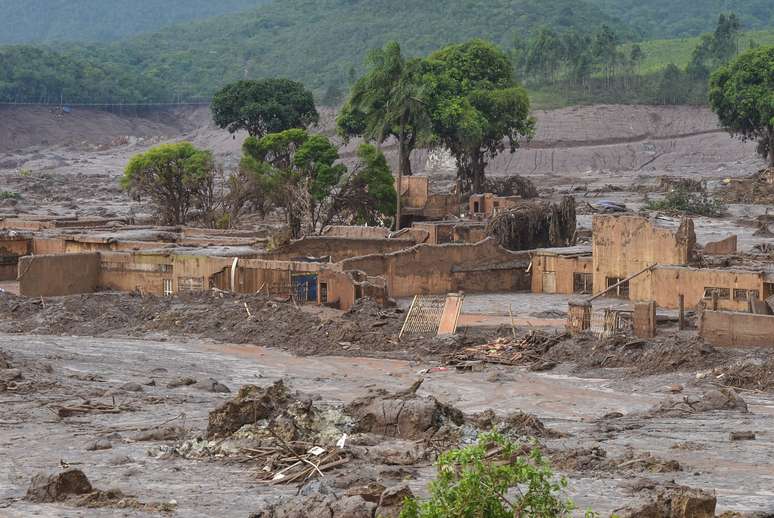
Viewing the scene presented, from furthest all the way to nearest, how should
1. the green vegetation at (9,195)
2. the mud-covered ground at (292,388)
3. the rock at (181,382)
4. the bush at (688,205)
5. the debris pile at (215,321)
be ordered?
the green vegetation at (9,195)
the bush at (688,205)
the debris pile at (215,321)
the rock at (181,382)
the mud-covered ground at (292,388)

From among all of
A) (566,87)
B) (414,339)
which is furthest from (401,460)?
(566,87)

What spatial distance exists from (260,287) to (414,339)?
6.55m

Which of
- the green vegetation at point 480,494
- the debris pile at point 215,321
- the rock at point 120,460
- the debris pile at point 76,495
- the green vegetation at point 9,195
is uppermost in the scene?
the green vegetation at point 480,494

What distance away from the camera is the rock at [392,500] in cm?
1491

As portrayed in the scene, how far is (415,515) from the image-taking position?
1234 centimetres

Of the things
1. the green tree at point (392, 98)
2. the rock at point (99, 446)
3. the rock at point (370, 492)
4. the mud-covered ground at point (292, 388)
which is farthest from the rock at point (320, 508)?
the green tree at point (392, 98)

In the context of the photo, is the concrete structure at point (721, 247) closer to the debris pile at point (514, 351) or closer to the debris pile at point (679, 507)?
the debris pile at point (514, 351)

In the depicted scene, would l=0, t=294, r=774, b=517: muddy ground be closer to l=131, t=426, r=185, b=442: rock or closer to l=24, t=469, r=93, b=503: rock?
l=131, t=426, r=185, b=442: rock

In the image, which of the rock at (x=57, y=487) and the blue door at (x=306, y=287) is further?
the blue door at (x=306, y=287)

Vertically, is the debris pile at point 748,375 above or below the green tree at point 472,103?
below

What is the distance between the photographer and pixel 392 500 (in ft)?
50.1

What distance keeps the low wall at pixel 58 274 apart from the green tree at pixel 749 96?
5202 cm

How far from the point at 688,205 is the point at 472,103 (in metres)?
15.9

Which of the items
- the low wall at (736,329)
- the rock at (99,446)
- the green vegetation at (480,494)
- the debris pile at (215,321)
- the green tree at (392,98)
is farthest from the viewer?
the green tree at (392,98)
